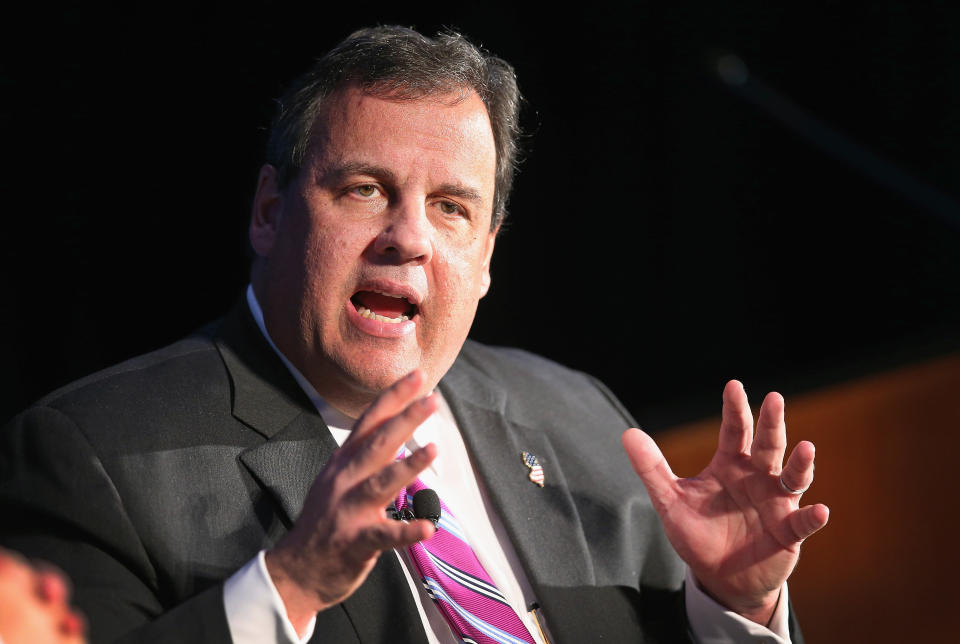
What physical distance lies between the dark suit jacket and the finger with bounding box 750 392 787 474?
15.0 inches

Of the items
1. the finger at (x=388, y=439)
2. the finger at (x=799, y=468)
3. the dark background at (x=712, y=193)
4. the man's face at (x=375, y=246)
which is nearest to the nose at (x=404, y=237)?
the man's face at (x=375, y=246)

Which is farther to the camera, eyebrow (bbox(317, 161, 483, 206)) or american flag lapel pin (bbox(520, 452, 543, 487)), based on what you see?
american flag lapel pin (bbox(520, 452, 543, 487))

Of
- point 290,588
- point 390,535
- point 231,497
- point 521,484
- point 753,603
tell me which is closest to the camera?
point 390,535

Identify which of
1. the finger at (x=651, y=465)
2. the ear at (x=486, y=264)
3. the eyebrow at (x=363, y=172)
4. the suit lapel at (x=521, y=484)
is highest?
the eyebrow at (x=363, y=172)

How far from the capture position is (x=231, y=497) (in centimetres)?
150

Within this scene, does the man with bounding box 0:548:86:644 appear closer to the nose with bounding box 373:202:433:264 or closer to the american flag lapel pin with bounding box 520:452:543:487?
the nose with bounding box 373:202:433:264

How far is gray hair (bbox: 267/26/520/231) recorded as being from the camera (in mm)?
1700

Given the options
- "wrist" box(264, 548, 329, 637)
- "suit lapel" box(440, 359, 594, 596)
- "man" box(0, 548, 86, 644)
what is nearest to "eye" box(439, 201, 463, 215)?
"suit lapel" box(440, 359, 594, 596)

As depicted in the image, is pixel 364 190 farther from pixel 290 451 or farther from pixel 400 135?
pixel 290 451

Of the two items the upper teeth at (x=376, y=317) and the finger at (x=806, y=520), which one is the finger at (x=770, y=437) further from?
the upper teeth at (x=376, y=317)

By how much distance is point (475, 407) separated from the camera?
1956 mm

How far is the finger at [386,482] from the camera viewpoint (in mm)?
1112

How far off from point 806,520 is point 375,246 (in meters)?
0.84

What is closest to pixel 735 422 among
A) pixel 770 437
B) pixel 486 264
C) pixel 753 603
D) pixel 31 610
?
pixel 770 437
